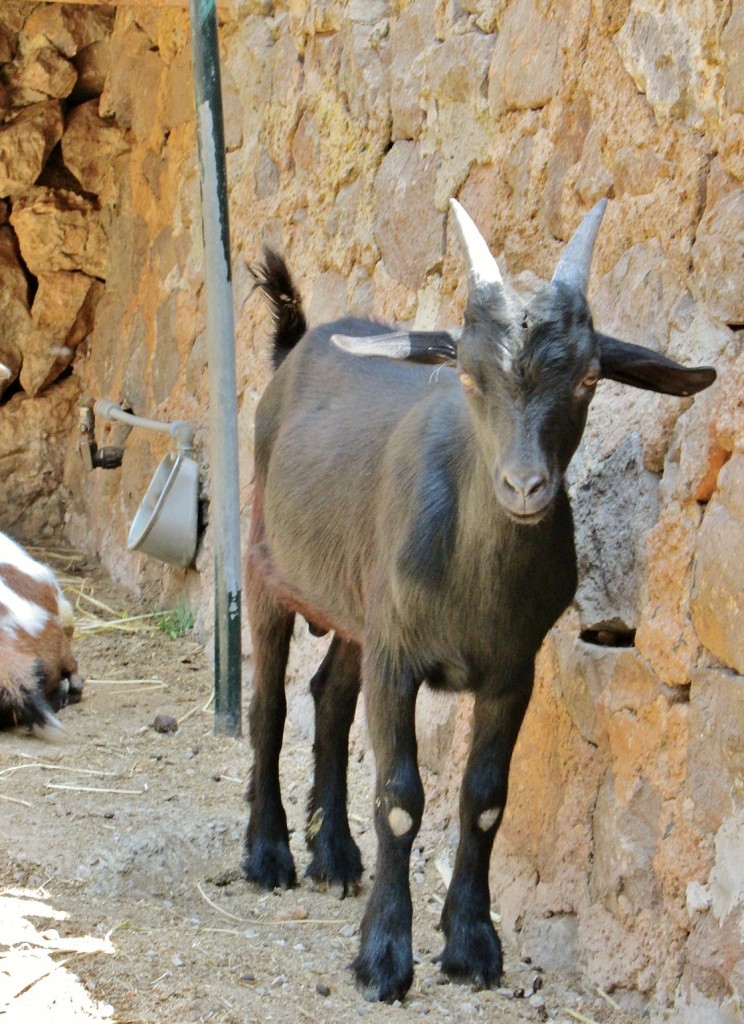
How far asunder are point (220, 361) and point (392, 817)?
2.46 m

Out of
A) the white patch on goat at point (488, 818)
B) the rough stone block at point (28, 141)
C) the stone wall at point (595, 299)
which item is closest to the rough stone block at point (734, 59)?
the stone wall at point (595, 299)

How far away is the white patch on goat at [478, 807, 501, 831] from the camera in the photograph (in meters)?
3.13

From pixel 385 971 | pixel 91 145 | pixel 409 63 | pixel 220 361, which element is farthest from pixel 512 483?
pixel 91 145

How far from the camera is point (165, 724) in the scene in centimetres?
524

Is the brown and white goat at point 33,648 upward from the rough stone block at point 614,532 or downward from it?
downward

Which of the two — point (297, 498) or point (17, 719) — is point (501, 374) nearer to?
point (297, 498)

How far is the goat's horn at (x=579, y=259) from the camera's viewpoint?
2764 mm

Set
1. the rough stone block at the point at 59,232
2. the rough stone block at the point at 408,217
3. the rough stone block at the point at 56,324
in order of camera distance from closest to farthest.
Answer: the rough stone block at the point at 408,217
the rough stone block at the point at 59,232
the rough stone block at the point at 56,324

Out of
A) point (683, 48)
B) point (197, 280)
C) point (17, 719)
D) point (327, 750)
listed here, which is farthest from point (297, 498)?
point (197, 280)

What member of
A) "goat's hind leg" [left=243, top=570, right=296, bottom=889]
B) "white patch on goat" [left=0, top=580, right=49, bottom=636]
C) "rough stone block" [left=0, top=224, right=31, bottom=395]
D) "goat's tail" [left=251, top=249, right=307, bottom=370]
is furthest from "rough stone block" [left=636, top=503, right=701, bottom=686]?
"rough stone block" [left=0, top=224, right=31, bottom=395]

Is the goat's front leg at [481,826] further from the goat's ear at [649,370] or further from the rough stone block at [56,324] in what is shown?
the rough stone block at [56,324]

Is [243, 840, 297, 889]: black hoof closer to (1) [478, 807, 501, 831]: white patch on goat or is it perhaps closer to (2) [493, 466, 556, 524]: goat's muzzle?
(1) [478, 807, 501, 831]: white patch on goat

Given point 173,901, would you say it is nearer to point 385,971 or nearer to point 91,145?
point 385,971

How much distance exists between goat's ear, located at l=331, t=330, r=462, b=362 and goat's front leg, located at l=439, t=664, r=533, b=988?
0.73 metres
